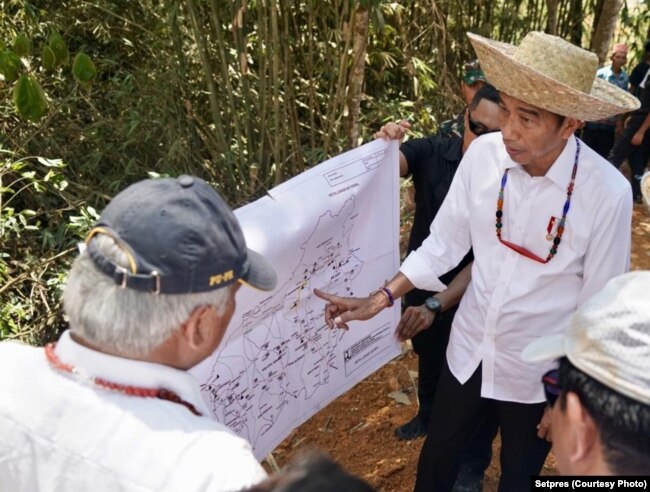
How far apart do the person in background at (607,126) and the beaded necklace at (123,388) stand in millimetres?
6457

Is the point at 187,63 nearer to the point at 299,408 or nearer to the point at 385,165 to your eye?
the point at 385,165

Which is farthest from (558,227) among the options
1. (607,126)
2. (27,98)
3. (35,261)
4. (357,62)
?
(607,126)

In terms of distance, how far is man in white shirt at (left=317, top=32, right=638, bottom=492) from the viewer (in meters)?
2.07

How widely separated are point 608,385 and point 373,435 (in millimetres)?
2357

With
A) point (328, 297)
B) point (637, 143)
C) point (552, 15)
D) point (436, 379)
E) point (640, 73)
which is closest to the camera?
point (328, 297)

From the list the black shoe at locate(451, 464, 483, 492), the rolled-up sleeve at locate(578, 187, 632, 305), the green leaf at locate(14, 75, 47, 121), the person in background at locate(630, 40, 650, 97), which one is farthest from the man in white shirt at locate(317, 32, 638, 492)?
the person in background at locate(630, 40, 650, 97)

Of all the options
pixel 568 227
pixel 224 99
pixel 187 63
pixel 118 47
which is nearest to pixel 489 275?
pixel 568 227

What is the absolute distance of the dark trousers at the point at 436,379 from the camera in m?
2.91

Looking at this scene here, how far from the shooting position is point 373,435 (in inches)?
132

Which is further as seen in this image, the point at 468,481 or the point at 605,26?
the point at 605,26

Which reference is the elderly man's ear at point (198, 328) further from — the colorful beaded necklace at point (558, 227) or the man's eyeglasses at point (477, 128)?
the man's eyeglasses at point (477, 128)

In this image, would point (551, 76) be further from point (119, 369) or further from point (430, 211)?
point (119, 369)

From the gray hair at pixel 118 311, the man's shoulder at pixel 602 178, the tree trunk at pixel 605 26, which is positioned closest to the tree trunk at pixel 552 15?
the tree trunk at pixel 605 26

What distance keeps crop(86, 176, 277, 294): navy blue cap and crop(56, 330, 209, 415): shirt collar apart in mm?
141
